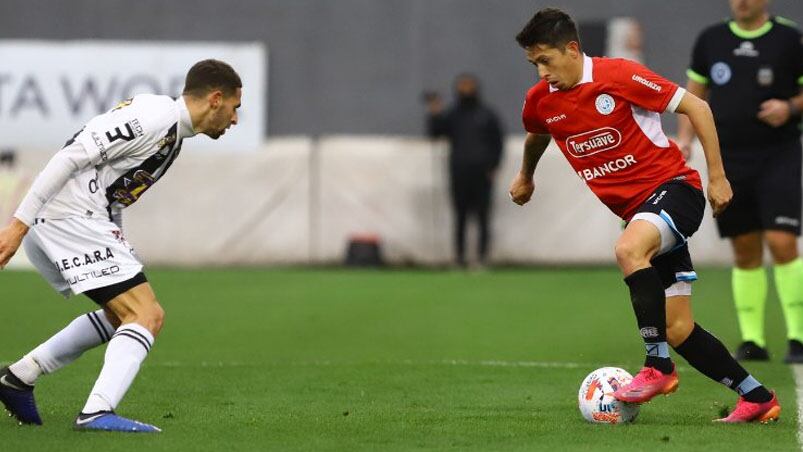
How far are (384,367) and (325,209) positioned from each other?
374 inches

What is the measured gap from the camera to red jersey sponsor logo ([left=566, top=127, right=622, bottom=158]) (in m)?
7.33

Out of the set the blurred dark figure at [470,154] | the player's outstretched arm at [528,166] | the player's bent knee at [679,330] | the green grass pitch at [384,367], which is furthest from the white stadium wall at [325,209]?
the player's bent knee at [679,330]

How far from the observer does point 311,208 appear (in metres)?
19.0

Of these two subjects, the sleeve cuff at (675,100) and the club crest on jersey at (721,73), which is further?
the club crest on jersey at (721,73)

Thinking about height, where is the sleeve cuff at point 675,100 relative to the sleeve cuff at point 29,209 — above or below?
above

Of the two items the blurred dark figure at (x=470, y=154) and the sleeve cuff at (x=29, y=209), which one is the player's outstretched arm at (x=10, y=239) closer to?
the sleeve cuff at (x=29, y=209)

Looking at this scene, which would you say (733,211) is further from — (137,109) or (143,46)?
(143,46)

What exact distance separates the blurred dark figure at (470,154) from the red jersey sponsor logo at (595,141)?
436 inches

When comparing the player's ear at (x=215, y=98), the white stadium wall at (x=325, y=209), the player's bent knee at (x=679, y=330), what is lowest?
the white stadium wall at (x=325, y=209)

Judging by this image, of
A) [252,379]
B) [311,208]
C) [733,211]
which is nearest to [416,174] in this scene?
[311,208]

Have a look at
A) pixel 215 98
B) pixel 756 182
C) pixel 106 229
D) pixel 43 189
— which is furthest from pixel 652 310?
pixel 756 182

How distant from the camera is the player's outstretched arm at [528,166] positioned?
7801 mm

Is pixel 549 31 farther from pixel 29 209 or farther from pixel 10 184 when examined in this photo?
pixel 10 184

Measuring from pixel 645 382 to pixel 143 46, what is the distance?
13.8 meters
